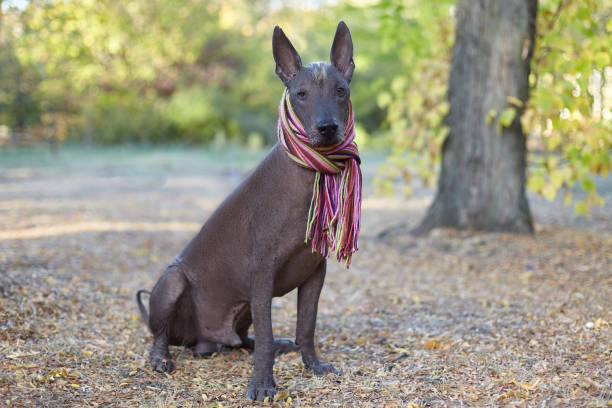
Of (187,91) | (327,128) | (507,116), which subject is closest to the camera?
(327,128)

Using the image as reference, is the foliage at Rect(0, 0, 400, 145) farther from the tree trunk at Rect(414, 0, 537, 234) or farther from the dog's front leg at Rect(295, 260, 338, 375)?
the dog's front leg at Rect(295, 260, 338, 375)

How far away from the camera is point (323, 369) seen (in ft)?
12.1

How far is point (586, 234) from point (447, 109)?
234 cm

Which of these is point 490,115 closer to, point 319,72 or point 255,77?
point 319,72

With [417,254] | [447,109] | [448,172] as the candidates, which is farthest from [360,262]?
[447,109]

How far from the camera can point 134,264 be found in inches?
266

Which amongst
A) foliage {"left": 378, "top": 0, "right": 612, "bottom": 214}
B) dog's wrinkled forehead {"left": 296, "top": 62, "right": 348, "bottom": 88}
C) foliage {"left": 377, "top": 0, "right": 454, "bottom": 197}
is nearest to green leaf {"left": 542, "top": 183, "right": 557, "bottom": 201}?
foliage {"left": 378, "top": 0, "right": 612, "bottom": 214}

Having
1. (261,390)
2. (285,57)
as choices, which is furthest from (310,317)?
(285,57)

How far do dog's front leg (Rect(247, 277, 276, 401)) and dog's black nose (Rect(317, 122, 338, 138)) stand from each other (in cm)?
94

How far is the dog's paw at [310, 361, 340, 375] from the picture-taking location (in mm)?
3672

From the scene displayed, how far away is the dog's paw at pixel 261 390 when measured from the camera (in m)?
3.29

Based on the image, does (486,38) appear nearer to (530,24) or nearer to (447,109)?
(530,24)

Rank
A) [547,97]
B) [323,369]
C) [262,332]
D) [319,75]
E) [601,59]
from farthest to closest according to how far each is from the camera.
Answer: [547,97]
[601,59]
[323,369]
[262,332]
[319,75]

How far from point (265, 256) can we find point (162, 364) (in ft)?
3.74
